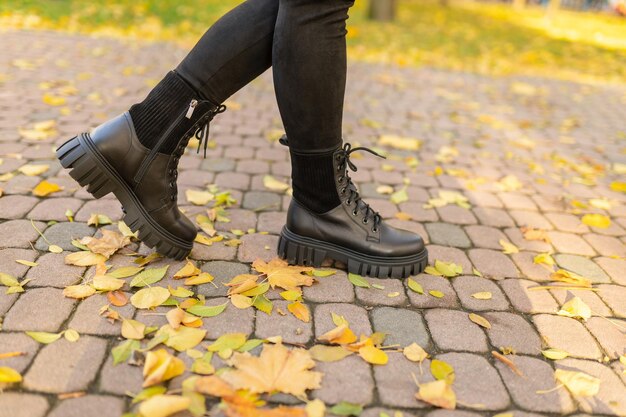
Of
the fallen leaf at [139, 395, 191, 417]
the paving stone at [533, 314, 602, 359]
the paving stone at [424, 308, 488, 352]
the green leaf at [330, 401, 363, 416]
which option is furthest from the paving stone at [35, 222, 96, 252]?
the paving stone at [533, 314, 602, 359]

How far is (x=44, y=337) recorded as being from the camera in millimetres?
1448

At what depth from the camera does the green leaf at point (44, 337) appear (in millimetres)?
1437

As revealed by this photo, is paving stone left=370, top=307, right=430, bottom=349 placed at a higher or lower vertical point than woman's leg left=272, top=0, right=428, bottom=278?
lower

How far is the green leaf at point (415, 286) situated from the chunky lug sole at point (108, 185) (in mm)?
812

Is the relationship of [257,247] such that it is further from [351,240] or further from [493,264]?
[493,264]

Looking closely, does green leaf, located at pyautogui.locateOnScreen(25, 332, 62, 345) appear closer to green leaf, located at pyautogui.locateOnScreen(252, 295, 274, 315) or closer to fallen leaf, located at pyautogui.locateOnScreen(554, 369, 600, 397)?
green leaf, located at pyautogui.locateOnScreen(252, 295, 274, 315)

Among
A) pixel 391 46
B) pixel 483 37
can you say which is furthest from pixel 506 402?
pixel 483 37

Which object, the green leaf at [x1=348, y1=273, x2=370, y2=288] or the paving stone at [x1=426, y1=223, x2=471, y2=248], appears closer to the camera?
the green leaf at [x1=348, y1=273, x2=370, y2=288]

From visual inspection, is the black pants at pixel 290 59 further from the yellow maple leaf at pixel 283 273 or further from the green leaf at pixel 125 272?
the green leaf at pixel 125 272

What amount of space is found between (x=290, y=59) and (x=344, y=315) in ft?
2.66

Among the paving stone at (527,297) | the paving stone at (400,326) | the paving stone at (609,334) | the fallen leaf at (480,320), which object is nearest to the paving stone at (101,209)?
the paving stone at (400,326)

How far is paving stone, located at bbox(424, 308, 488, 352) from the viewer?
1.60 m

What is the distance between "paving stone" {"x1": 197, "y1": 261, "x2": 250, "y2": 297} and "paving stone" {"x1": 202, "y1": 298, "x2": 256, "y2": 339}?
7cm

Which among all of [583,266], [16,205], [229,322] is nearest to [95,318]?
[229,322]
